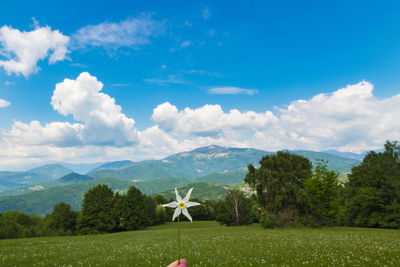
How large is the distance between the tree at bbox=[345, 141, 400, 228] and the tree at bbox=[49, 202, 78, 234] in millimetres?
84844

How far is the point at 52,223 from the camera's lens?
239 ft

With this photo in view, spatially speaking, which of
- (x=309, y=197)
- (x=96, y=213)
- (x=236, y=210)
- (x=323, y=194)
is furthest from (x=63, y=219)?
(x=323, y=194)

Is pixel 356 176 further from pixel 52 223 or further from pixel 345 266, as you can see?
pixel 52 223

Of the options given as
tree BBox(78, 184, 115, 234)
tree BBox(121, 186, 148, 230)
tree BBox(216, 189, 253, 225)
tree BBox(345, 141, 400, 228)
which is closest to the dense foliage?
tree BBox(345, 141, 400, 228)

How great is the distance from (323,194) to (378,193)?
14653mm

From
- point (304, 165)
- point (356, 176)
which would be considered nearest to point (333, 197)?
point (304, 165)

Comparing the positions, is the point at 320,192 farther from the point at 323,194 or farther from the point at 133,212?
the point at 133,212

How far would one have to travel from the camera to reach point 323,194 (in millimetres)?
45719

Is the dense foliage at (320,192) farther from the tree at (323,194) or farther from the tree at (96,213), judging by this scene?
the tree at (96,213)

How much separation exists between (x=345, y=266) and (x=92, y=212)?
73116 millimetres

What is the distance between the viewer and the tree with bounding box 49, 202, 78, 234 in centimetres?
7250

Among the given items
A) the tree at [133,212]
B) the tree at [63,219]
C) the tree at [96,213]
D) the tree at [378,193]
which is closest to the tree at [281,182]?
the tree at [378,193]

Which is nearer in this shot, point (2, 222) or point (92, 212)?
point (2, 222)

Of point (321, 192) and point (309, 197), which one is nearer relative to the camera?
point (321, 192)
